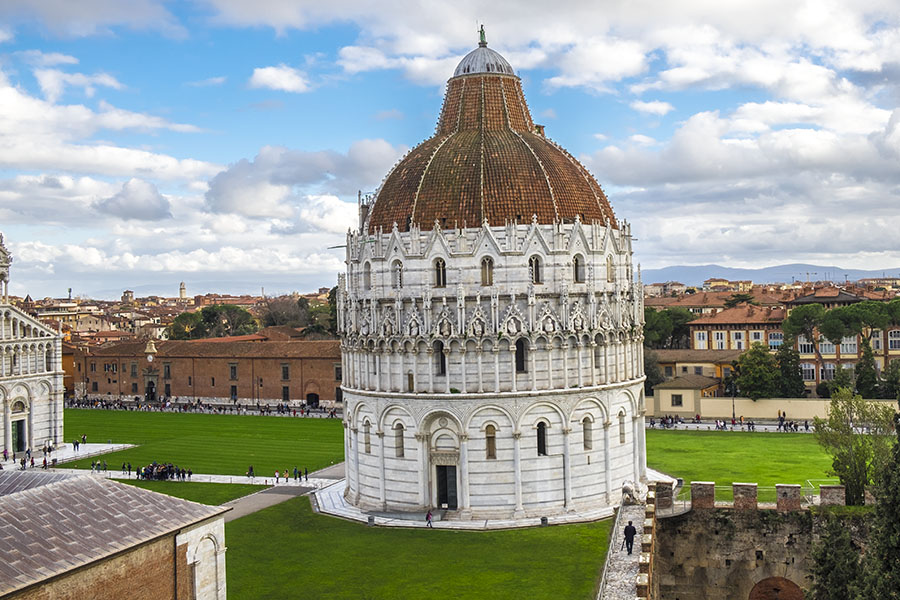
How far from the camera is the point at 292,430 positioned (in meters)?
66.9

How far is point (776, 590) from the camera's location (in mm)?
33375

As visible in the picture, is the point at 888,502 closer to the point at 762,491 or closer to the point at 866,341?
the point at 762,491

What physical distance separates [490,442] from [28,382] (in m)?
35.9

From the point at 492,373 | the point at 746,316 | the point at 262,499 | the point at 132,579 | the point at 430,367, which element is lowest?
the point at 262,499

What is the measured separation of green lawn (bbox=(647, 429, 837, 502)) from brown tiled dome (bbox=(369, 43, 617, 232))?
558 inches

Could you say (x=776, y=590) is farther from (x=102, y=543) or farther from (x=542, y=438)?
(x=102, y=543)

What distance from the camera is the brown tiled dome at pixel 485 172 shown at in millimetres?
39969

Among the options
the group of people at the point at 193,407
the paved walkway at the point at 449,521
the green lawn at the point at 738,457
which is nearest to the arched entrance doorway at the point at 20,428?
the group of people at the point at 193,407

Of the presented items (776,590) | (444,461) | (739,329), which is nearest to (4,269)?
(444,461)

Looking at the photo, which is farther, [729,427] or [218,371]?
[218,371]

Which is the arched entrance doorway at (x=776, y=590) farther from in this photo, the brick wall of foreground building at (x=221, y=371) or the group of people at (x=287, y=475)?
the brick wall of foreground building at (x=221, y=371)

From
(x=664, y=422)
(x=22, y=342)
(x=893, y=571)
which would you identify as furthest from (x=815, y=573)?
(x=22, y=342)

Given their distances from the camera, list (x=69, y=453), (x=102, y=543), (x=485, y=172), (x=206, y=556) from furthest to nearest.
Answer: (x=69, y=453), (x=485, y=172), (x=206, y=556), (x=102, y=543)

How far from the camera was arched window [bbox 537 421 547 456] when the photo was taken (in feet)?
128
